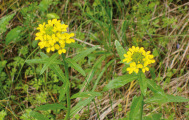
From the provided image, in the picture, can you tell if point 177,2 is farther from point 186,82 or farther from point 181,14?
point 186,82

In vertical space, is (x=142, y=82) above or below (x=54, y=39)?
below

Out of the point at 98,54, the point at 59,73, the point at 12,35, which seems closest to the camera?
the point at 59,73

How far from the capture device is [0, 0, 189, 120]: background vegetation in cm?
261

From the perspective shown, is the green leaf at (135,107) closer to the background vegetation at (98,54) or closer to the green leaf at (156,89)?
the green leaf at (156,89)

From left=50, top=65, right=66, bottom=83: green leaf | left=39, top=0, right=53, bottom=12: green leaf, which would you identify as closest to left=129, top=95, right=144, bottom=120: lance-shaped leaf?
left=50, top=65, right=66, bottom=83: green leaf

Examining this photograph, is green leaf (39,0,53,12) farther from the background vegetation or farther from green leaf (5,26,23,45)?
green leaf (5,26,23,45)

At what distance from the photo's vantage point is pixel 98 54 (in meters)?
2.70

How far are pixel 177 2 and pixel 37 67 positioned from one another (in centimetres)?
244

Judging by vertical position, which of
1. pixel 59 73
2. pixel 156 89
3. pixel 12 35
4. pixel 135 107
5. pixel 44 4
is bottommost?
pixel 135 107

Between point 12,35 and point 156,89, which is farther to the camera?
point 12,35

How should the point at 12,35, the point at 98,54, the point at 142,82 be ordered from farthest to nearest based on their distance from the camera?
the point at 12,35 < the point at 98,54 < the point at 142,82

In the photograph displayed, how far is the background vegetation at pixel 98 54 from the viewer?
8.57 feet

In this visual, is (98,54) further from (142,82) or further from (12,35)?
(12,35)

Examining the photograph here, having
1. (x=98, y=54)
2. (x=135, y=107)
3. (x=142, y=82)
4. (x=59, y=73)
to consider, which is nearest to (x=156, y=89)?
(x=142, y=82)
